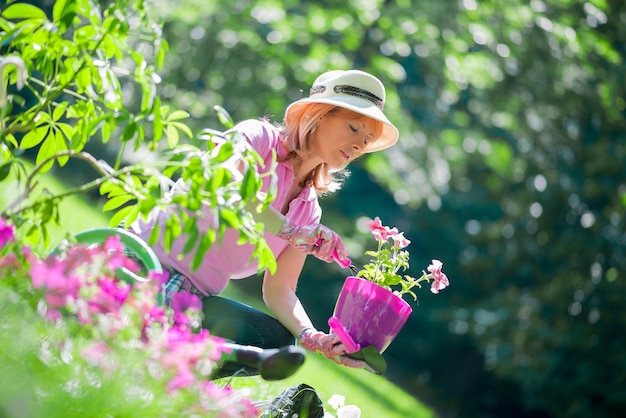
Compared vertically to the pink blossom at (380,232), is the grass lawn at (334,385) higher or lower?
lower

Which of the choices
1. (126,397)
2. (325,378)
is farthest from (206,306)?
(325,378)

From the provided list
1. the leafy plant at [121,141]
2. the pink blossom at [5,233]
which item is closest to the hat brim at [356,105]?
the leafy plant at [121,141]

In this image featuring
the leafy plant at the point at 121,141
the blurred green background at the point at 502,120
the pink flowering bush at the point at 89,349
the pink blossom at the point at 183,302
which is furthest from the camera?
the blurred green background at the point at 502,120

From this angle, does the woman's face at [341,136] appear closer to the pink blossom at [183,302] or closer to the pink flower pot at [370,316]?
the pink flower pot at [370,316]

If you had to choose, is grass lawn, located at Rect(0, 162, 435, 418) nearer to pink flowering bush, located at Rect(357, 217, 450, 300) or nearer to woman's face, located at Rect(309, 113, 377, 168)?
pink flowering bush, located at Rect(357, 217, 450, 300)

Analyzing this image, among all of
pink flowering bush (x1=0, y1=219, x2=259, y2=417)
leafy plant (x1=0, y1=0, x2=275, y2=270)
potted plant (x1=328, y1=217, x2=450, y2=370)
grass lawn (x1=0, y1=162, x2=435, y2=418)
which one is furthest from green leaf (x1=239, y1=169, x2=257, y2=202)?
grass lawn (x1=0, y1=162, x2=435, y2=418)

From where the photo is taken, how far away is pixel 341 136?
2.60 meters

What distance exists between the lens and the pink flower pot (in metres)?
2.30

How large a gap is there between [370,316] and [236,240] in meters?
0.57

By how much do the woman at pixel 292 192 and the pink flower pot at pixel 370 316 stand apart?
73 mm

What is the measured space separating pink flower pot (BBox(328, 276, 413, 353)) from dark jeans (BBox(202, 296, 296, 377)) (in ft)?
0.98

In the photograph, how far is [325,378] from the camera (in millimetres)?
5398

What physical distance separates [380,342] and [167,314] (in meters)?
0.78

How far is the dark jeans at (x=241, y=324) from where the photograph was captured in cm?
249
